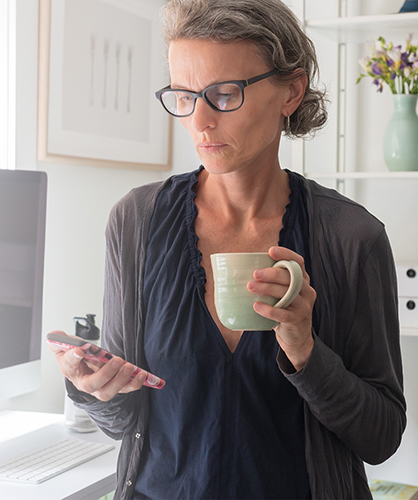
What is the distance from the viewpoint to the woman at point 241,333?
2.79ft

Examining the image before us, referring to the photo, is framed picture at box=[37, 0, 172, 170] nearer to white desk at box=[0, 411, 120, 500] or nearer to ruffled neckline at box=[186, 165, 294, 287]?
ruffled neckline at box=[186, 165, 294, 287]

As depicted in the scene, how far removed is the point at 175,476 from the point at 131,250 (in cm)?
36

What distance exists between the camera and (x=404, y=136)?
182cm

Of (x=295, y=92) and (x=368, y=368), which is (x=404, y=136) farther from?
(x=368, y=368)

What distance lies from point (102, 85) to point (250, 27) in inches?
46.0

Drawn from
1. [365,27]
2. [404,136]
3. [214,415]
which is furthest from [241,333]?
[365,27]

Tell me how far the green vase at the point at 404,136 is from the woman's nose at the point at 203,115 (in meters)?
1.13

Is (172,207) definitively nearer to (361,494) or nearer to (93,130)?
(361,494)

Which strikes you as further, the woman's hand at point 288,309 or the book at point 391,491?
the book at point 391,491

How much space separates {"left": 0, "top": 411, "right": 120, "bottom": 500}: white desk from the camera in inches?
42.1

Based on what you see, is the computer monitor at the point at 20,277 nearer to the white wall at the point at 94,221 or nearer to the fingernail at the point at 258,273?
the white wall at the point at 94,221

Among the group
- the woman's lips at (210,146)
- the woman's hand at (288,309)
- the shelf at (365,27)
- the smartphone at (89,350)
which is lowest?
the smartphone at (89,350)

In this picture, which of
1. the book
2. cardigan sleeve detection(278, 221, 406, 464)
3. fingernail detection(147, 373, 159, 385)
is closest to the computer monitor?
fingernail detection(147, 373, 159, 385)

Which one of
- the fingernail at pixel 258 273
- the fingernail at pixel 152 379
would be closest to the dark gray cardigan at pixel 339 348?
the fingernail at pixel 152 379
